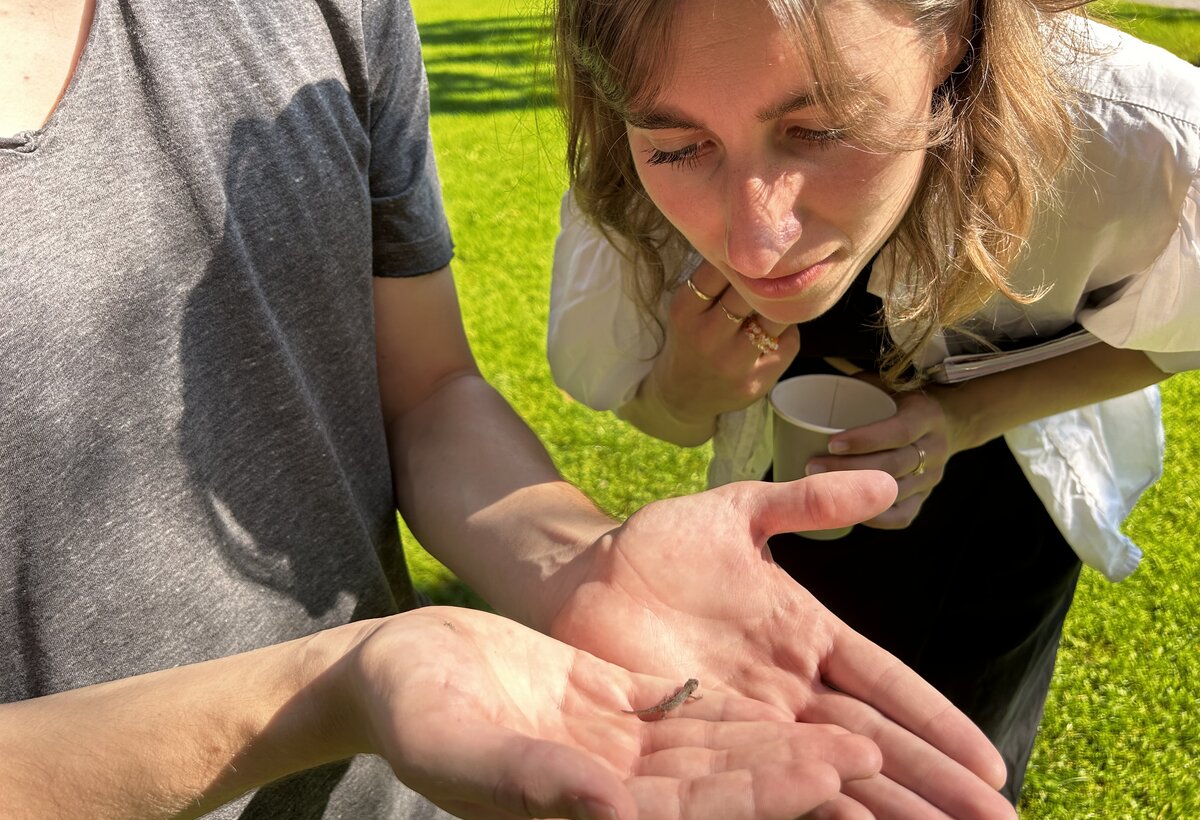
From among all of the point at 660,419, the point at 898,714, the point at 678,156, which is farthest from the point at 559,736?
the point at 660,419

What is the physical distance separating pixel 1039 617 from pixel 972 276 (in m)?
1.08

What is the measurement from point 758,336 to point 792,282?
42cm

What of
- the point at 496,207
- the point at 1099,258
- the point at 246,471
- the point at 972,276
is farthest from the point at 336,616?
the point at 496,207

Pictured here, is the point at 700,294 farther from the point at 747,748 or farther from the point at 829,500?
the point at 747,748

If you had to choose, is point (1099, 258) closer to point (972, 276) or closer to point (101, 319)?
point (972, 276)

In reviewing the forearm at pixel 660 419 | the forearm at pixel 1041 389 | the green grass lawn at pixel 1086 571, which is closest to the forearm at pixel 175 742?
the forearm at pixel 660 419

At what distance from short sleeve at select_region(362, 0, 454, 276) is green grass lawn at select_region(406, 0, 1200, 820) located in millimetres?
362

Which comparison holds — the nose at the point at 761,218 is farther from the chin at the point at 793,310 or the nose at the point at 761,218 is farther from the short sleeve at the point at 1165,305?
the short sleeve at the point at 1165,305

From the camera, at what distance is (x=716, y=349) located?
2.20 m

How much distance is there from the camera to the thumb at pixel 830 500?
1378 millimetres

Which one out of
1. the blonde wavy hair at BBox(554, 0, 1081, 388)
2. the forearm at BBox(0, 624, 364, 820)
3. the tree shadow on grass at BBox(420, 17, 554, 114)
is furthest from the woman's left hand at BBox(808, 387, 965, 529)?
the tree shadow on grass at BBox(420, 17, 554, 114)

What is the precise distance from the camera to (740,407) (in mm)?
2381

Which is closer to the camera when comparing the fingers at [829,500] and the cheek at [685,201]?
the fingers at [829,500]

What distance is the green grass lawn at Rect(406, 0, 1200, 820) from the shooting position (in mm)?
3158
